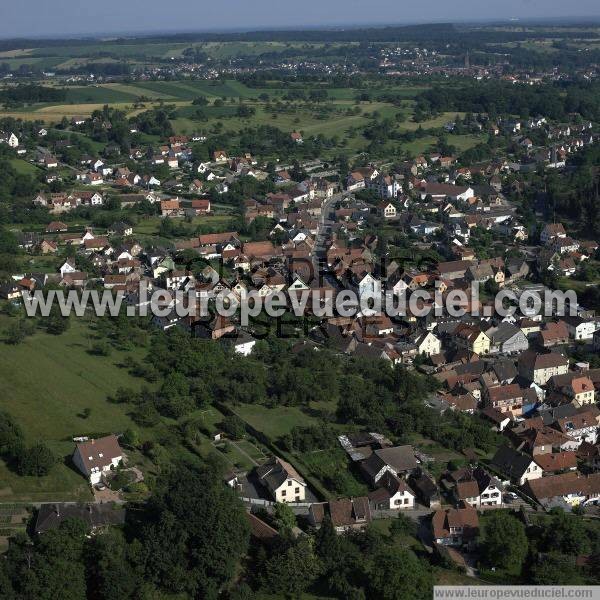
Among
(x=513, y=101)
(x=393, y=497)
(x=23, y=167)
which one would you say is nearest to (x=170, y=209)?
(x=23, y=167)

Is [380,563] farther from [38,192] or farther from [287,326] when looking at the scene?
[38,192]

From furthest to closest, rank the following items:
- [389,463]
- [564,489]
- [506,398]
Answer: [506,398] < [389,463] < [564,489]

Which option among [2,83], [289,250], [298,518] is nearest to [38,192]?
[289,250]

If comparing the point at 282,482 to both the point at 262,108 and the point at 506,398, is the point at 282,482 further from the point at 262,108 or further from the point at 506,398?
the point at 262,108

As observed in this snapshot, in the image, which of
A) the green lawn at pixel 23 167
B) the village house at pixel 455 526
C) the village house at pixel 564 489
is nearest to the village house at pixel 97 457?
the village house at pixel 455 526

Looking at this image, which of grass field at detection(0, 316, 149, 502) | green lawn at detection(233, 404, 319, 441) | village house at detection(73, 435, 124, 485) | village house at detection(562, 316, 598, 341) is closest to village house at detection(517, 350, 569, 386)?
→ village house at detection(562, 316, 598, 341)

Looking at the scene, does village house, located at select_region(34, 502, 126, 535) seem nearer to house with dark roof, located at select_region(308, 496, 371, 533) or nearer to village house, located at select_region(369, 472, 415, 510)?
house with dark roof, located at select_region(308, 496, 371, 533)

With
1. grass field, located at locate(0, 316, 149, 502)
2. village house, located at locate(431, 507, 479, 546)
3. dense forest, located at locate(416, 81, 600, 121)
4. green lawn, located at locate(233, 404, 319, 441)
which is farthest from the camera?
dense forest, located at locate(416, 81, 600, 121)

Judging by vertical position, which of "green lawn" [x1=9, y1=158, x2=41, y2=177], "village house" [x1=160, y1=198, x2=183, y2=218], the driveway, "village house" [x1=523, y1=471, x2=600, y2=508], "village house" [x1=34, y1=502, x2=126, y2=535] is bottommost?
"village house" [x1=523, y1=471, x2=600, y2=508]
